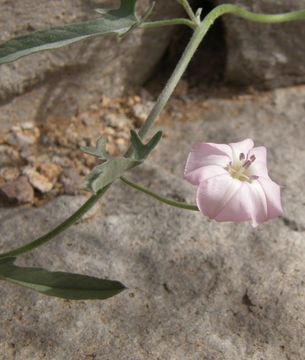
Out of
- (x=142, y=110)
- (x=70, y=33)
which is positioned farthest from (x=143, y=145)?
(x=142, y=110)

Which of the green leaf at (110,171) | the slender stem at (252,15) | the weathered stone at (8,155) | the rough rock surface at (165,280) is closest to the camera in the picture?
the green leaf at (110,171)

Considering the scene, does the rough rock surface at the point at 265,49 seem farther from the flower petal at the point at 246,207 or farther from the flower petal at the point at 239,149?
the flower petal at the point at 246,207

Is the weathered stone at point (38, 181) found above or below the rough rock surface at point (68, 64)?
below

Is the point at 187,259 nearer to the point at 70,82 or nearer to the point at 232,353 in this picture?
the point at 232,353

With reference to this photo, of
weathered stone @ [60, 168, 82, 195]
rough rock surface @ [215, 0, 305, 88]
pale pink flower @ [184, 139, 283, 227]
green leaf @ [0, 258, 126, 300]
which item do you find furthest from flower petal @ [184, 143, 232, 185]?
rough rock surface @ [215, 0, 305, 88]

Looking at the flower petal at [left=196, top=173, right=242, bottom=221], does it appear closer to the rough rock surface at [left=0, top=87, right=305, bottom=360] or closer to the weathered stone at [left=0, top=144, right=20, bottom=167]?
the rough rock surface at [left=0, top=87, right=305, bottom=360]

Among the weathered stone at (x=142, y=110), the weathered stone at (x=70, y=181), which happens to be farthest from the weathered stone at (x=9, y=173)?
the weathered stone at (x=142, y=110)
